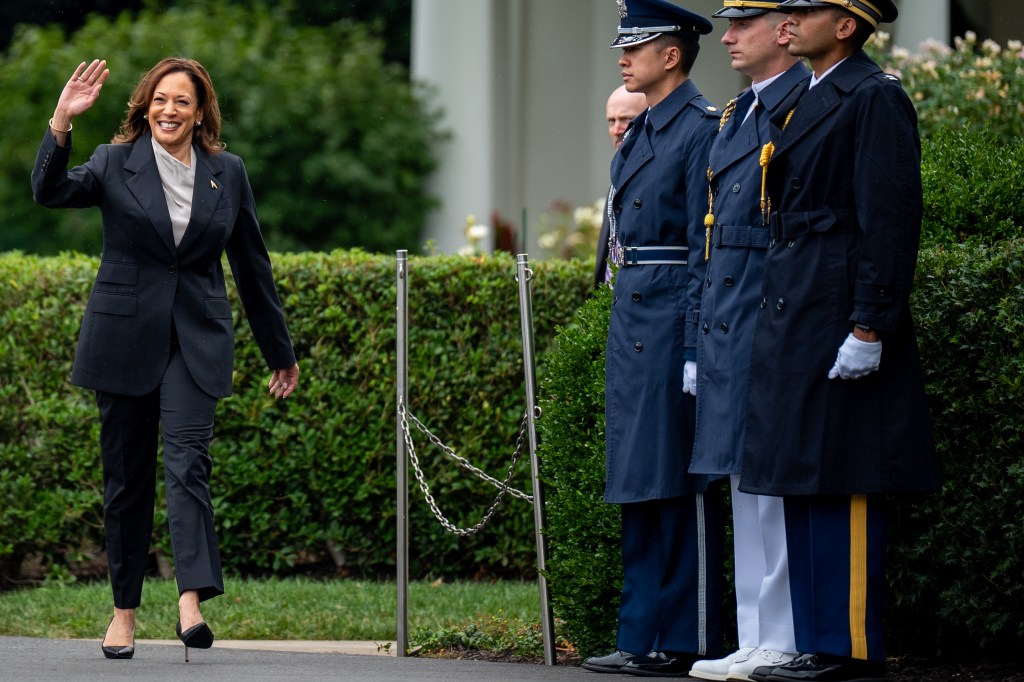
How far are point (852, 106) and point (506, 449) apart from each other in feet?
12.4

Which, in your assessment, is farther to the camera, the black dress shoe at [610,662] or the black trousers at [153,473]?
the black trousers at [153,473]

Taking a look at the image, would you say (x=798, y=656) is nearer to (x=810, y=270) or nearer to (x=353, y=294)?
(x=810, y=270)

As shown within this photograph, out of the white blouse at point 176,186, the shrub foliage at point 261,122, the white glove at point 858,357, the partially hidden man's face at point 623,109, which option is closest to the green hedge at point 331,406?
the partially hidden man's face at point 623,109

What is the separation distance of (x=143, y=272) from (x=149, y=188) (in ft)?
0.96

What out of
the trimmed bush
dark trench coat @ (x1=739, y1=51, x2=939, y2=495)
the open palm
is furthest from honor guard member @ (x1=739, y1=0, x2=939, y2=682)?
the open palm

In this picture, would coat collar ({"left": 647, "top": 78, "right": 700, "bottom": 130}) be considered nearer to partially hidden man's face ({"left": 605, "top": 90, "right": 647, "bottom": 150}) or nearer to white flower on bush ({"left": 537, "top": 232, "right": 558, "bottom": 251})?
partially hidden man's face ({"left": 605, "top": 90, "right": 647, "bottom": 150})

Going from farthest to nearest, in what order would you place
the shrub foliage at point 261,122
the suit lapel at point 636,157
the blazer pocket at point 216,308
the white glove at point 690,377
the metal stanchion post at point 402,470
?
1. the shrub foliage at point 261,122
2. the metal stanchion post at point 402,470
3. the blazer pocket at point 216,308
4. the suit lapel at point 636,157
5. the white glove at point 690,377

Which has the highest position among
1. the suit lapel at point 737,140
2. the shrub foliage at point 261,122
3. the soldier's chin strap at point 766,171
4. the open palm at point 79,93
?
the shrub foliage at point 261,122

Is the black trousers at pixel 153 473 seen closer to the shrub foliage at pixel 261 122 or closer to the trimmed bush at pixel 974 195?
the trimmed bush at pixel 974 195

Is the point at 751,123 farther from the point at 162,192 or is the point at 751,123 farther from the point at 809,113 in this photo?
the point at 162,192

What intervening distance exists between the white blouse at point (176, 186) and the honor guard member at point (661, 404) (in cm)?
154

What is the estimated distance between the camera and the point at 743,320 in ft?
16.4

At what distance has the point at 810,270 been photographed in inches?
186

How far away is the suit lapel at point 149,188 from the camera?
223 inches
